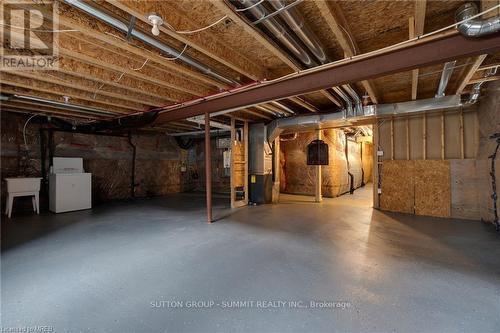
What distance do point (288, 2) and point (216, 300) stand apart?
2397 mm

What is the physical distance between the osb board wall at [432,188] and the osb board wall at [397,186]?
10 cm

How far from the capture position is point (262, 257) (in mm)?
2412

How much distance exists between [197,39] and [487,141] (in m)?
4.94

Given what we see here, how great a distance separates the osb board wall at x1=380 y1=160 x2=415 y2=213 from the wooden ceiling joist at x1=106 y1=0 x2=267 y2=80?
12.0 feet

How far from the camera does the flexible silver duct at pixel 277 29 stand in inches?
64.1

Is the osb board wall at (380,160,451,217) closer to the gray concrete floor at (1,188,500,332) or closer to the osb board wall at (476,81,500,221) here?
the osb board wall at (476,81,500,221)

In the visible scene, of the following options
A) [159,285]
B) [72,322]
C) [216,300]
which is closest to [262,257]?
[216,300]

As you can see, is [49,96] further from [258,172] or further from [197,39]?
[258,172]

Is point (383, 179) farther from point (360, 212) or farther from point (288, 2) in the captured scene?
point (288, 2)

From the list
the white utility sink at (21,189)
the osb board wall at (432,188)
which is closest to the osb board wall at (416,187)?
the osb board wall at (432,188)

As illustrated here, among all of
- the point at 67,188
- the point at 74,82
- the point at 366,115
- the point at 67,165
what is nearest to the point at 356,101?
the point at 366,115

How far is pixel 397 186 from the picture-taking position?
184 inches

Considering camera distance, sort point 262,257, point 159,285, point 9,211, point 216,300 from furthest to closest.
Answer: point 9,211 < point 262,257 < point 159,285 < point 216,300

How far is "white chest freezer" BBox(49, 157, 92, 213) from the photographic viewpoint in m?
4.74
